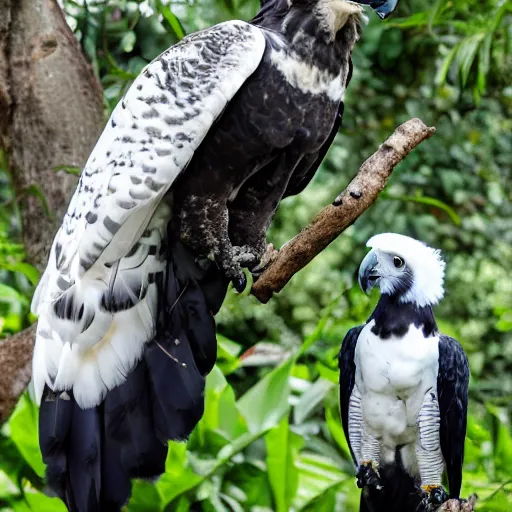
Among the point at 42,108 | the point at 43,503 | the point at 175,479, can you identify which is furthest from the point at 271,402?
the point at 42,108

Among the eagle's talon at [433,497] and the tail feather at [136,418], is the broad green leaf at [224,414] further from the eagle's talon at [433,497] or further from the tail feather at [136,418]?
the eagle's talon at [433,497]

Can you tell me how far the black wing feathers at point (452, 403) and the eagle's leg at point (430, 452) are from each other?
0.03 ft

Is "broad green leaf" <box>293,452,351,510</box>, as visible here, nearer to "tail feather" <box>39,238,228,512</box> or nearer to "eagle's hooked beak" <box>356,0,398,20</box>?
"tail feather" <box>39,238,228,512</box>

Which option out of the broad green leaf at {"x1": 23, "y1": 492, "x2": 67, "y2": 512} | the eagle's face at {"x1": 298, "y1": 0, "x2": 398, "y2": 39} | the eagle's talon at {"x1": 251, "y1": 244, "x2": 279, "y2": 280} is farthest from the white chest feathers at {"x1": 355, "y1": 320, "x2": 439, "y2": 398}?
the broad green leaf at {"x1": 23, "y1": 492, "x2": 67, "y2": 512}

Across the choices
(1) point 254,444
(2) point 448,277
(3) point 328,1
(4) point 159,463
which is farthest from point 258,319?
(3) point 328,1

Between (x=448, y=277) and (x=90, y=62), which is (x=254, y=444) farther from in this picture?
(x=448, y=277)

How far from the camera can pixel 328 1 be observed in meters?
1.38

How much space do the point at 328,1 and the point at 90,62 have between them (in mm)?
1032

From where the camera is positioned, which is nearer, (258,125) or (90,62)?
(258,125)

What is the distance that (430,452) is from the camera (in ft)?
4.55

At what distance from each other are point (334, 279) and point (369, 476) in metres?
1.72

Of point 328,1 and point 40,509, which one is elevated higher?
point 328,1

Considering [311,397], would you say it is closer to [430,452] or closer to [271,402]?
[271,402]

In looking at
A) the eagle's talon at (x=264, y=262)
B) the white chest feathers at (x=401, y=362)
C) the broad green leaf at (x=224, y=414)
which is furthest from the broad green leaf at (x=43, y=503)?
the white chest feathers at (x=401, y=362)
